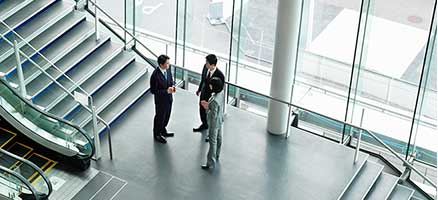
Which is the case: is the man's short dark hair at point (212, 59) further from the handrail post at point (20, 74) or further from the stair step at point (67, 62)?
the handrail post at point (20, 74)

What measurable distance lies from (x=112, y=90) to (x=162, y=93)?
1.62 m

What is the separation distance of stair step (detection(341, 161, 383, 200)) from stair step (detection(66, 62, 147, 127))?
4.38m

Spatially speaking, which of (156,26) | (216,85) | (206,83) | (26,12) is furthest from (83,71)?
(216,85)

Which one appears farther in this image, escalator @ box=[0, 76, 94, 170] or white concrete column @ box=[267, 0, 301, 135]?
white concrete column @ box=[267, 0, 301, 135]

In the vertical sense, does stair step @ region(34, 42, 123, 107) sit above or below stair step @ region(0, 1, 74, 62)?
below

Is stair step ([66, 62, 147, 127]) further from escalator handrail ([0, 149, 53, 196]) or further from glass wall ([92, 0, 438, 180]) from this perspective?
escalator handrail ([0, 149, 53, 196])

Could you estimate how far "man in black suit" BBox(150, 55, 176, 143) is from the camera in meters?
13.6

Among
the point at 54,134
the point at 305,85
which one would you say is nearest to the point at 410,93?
the point at 305,85

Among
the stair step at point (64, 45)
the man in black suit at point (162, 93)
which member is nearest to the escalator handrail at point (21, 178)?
the stair step at point (64, 45)

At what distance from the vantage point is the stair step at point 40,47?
13.9 m

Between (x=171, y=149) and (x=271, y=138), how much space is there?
5.91 ft

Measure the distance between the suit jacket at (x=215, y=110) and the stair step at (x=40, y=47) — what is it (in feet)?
10.2

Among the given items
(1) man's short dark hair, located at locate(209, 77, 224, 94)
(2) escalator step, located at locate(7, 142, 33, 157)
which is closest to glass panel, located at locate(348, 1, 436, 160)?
(1) man's short dark hair, located at locate(209, 77, 224, 94)

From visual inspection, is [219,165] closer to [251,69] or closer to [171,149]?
[171,149]
